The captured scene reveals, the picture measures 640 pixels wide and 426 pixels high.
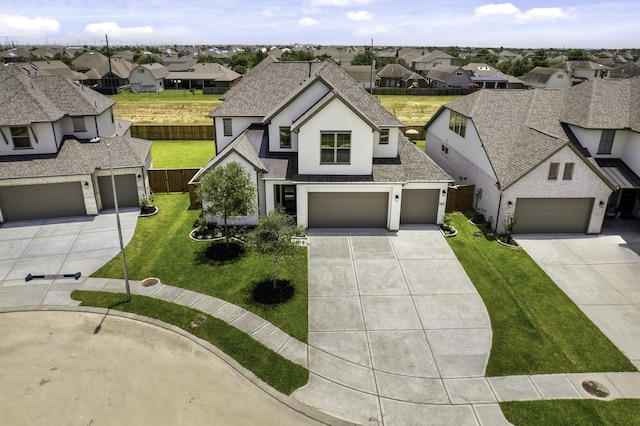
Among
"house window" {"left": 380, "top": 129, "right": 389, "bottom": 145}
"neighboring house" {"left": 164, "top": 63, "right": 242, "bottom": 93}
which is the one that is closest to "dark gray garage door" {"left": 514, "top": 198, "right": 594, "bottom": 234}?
"house window" {"left": 380, "top": 129, "right": 389, "bottom": 145}

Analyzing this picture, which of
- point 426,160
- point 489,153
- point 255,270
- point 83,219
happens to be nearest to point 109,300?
point 255,270

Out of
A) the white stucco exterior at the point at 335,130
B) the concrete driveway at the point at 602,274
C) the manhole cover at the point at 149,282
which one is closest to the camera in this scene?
the concrete driveway at the point at 602,274

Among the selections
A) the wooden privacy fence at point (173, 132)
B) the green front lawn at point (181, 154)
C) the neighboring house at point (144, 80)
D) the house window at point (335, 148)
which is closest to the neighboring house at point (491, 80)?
the wooden privacy fence at point (173, 132)

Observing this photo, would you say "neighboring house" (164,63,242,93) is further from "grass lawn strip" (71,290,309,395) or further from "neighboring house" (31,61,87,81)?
"grass lawn strip" (71,290,309,395)

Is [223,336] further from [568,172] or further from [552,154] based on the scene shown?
[568,172]

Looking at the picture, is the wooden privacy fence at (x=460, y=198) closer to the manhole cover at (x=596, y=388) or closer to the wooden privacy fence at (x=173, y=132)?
the manhole cover at (x=596, y=388)

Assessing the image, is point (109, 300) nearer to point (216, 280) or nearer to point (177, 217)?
point (216, 280)

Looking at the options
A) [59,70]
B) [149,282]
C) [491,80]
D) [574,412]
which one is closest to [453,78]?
[491,80]
